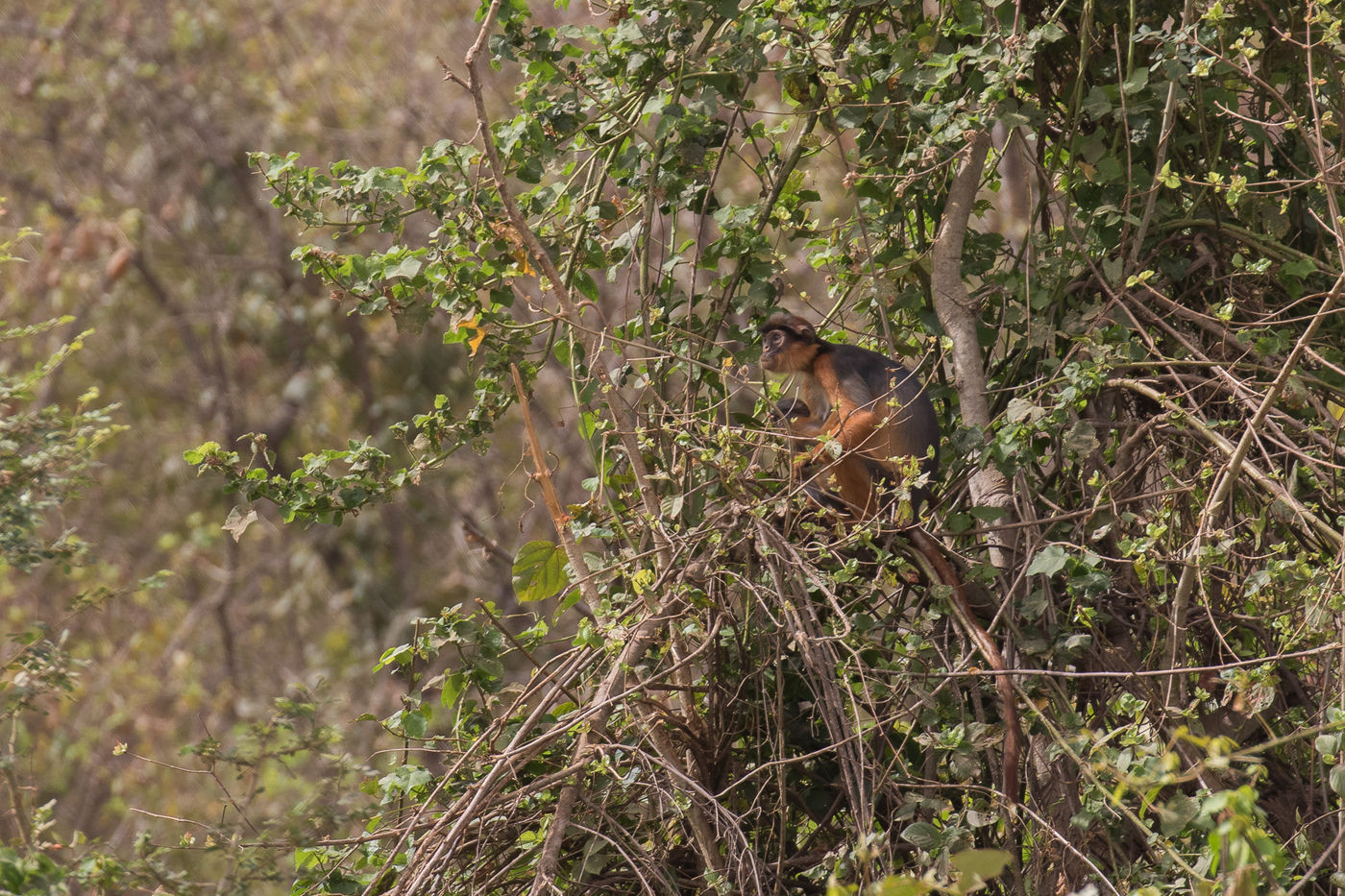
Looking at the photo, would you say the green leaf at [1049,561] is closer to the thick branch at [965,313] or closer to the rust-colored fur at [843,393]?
the thick branch at [965,313]

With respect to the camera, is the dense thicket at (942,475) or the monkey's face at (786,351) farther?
the monkey's face at (786,351)

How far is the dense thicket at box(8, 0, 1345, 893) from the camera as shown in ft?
10.7

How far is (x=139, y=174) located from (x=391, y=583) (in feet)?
13.6

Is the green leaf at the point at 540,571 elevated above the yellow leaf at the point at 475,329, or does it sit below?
below

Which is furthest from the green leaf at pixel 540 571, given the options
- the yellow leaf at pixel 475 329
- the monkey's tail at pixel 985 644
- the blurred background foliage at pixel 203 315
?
the blurred background foliage at pixel 203 315

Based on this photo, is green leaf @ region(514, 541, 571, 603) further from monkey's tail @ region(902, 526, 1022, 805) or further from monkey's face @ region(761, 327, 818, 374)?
monkey's face @ region(761, 327, 818, 374)

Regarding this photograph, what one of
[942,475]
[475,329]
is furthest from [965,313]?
[475,329]

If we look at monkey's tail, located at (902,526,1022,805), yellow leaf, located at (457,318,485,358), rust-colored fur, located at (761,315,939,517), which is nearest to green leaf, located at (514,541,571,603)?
yellow leaf, located at (457,318,485,358)

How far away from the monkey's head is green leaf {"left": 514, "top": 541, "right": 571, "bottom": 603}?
3.91 ft

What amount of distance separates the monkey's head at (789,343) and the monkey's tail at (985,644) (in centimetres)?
137

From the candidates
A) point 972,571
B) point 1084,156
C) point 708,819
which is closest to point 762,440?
point 972,571

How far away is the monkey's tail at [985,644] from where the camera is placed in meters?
3.11

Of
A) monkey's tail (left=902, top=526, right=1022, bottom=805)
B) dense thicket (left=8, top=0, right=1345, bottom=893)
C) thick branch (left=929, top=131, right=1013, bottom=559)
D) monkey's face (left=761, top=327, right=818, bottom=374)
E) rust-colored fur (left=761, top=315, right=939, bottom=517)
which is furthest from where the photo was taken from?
monkey's face (left=761, top=327, right=818, bottom=374)

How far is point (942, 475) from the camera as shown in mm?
4145
